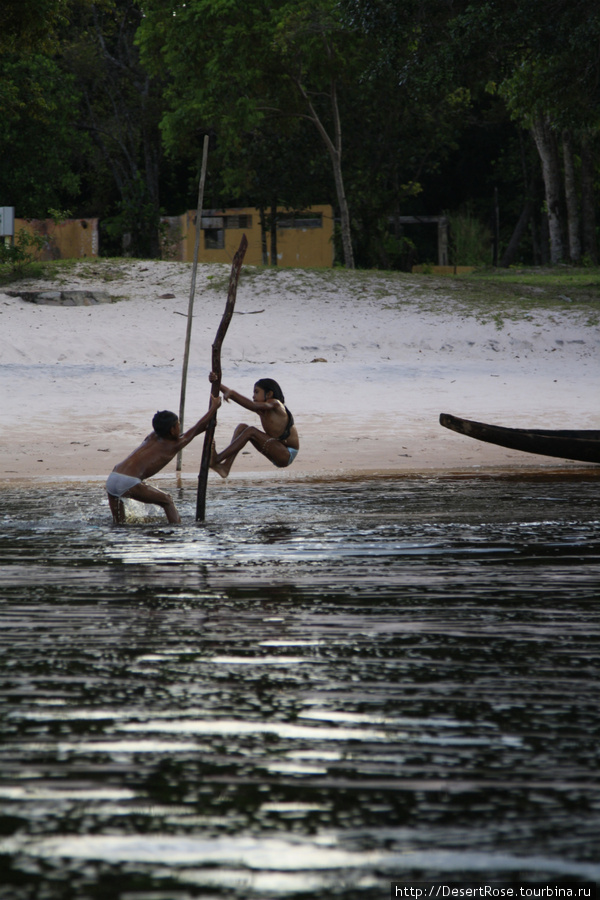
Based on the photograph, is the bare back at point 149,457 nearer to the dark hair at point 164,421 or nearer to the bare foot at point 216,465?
the dark hair at point 164,421

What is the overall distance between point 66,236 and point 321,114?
898cm

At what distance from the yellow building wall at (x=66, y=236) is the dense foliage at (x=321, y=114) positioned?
3.34ft

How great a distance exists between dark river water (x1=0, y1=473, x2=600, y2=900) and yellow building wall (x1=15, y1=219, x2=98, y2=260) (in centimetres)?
2666

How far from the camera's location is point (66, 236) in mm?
32719

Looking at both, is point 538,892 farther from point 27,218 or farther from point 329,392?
point 27,218

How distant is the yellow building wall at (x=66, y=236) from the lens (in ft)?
106

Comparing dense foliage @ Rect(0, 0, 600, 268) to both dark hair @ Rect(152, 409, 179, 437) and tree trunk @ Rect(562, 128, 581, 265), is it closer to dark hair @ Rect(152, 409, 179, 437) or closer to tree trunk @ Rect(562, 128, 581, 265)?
tree trunk @ Rect(562, 128, 581, 265)

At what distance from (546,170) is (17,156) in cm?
1657

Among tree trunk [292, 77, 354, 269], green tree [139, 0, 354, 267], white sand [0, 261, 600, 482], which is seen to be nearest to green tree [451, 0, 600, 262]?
white sand [0, 261, 600, 482]

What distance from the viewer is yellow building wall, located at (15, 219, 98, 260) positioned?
106 ft

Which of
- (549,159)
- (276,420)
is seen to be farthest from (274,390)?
(549,159)

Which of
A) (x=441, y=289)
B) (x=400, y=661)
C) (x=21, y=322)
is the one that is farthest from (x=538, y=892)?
(x=441, y=289)

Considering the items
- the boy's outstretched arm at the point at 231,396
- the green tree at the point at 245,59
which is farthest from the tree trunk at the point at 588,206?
the boy's outstretched arm at the point at 231,396

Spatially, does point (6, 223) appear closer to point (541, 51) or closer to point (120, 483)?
point (541, 51)
